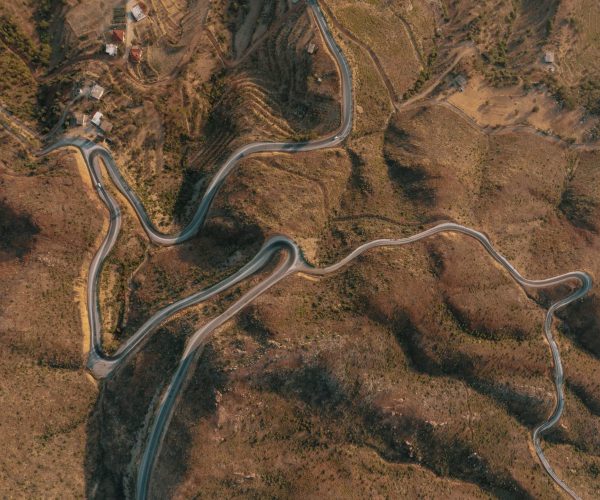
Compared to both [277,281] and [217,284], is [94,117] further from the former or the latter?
[277,281]

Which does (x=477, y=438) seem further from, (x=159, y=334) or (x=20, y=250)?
(x=20, y=250)

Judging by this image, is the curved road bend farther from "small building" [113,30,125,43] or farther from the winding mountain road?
"small building" [113,30,125,43]

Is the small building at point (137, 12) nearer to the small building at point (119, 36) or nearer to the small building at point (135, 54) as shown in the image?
the small building at point (119, 36)

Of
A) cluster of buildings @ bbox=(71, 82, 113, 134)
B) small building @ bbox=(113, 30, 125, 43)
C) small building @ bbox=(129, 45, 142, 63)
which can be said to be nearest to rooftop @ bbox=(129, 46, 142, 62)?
small building @ bbox=(129, 45, 142, 63)

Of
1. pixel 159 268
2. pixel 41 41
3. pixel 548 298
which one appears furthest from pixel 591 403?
pixel 41 41

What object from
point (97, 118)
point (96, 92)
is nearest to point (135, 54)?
point (96, 92)

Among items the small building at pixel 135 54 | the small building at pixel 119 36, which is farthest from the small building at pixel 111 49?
the small building at pixel 135 54
